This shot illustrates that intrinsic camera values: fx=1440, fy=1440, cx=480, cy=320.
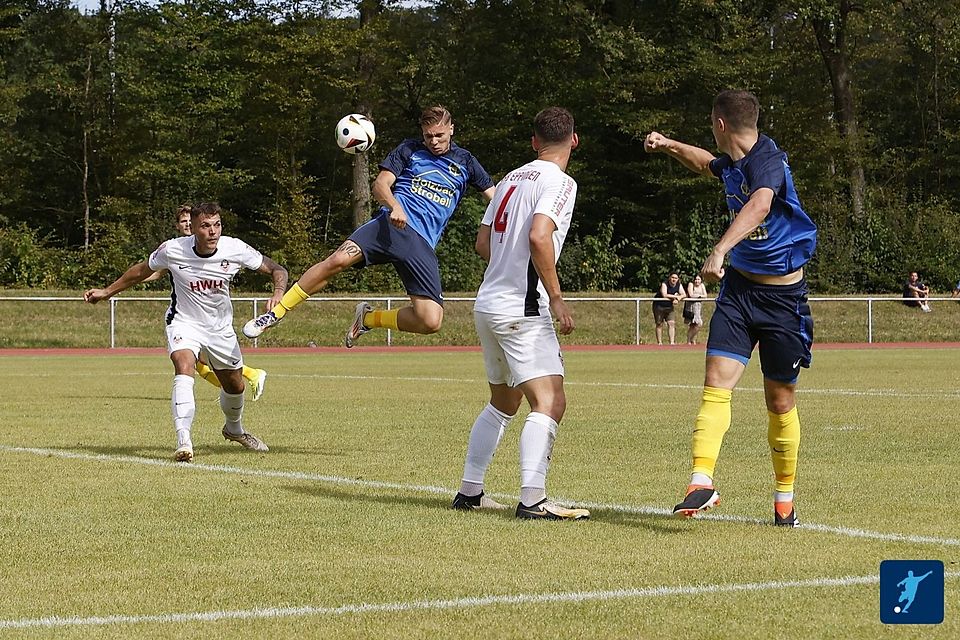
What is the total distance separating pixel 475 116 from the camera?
191ft

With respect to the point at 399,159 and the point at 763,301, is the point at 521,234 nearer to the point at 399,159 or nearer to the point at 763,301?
the point at 763,301

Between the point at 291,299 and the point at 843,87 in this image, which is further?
the point at 843,87

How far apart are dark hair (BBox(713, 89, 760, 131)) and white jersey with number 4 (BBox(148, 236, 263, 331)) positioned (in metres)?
5.31

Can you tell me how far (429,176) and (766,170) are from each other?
473 centimetres

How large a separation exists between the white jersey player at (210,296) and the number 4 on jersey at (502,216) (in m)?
4.16

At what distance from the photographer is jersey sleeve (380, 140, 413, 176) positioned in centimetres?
1130

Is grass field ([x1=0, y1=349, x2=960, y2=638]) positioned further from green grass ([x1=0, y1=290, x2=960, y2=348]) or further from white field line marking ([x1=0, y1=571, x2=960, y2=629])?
green grass ([x1=0, y1=290, x2=960, y2=348])

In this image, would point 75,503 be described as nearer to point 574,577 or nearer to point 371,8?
point 574,577

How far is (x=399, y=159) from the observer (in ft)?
37.7

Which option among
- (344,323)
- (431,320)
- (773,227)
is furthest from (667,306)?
(773,227)

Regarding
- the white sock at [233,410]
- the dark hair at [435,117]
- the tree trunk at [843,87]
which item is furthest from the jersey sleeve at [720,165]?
the tree trunk at [843,87]

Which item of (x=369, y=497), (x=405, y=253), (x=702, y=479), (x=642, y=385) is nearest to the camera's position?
(x=702, y=479)

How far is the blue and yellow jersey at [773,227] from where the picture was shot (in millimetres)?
7387

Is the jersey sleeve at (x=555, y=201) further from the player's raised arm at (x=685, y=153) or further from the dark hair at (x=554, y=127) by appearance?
the player's raised arm at (x=685, y=153)
